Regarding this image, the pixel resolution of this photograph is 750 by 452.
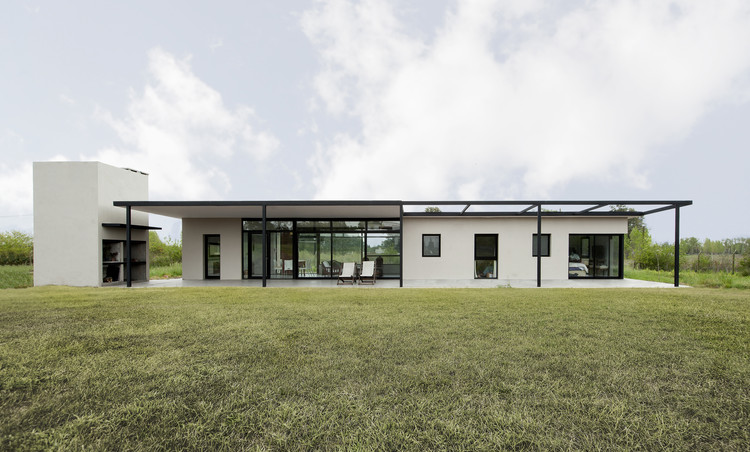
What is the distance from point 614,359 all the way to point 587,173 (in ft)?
125

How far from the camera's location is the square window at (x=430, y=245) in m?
13.6

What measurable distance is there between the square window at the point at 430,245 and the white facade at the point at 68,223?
11.1m

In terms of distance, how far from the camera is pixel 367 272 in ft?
39.2

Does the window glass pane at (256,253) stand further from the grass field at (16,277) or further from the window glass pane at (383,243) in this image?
the grass field at (16,277)

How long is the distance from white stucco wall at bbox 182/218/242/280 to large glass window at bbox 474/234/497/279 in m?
9.22

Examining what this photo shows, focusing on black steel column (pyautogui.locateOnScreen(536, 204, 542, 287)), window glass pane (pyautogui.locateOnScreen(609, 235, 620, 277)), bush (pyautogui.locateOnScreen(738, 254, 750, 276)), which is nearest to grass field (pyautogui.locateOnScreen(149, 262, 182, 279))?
black steel column (pyautogui.locateOnScreen(536, 204, 542, 287))

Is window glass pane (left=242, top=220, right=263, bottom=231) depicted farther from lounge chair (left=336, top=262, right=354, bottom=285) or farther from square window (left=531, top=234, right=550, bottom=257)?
square window (left=531, top=234, right=550, bottom=257)

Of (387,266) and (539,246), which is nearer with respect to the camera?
(539,246)

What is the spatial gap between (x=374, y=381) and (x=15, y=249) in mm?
21533

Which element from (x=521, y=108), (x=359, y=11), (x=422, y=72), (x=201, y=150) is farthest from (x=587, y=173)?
(x=201, y=150)

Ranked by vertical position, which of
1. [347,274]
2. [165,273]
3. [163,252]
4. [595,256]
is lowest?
[165,273]

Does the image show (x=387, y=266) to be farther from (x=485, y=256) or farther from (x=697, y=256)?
(x=697, y=256)

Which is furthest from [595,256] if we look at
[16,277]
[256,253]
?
[16,277]

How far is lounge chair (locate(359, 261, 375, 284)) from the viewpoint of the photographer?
11.9 meters
